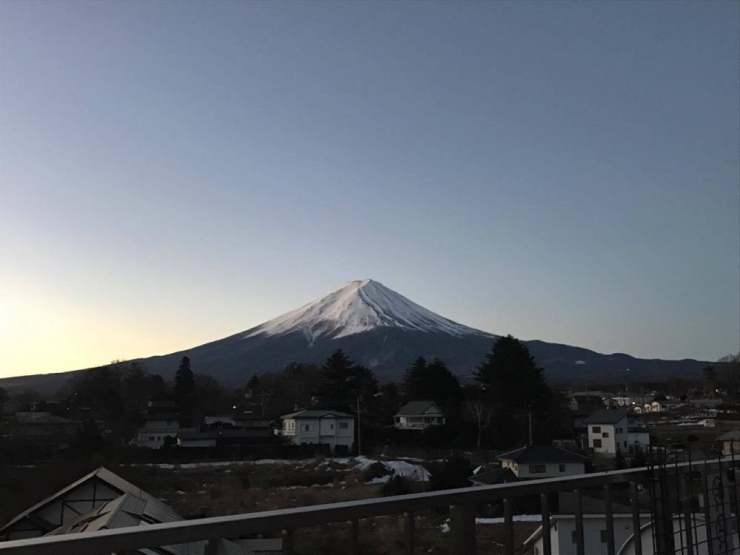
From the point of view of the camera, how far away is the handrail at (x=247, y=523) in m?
1.19

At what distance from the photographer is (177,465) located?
31.0 meters

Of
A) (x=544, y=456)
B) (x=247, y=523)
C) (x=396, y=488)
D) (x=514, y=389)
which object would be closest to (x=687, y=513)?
(x=247, y=523)

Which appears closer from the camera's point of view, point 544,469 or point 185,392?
point 544,469

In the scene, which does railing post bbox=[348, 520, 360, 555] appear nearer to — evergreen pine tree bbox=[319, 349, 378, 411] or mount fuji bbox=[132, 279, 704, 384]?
evergreen pine tree bbox=[319, 349, 378, 411]

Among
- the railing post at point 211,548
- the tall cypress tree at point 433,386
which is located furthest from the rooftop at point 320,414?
the railing post at point 211,548

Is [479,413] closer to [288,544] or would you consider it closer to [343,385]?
[343,385]

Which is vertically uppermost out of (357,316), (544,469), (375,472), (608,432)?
(357,316)

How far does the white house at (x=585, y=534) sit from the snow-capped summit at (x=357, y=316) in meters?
137

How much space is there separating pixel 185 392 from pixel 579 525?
2090 inches

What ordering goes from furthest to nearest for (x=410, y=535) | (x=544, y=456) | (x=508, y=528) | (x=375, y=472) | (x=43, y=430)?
1. (x=43, y=430)
2. (x=375, y=472)
3. (x=544, y=456)
4. (x=508, y=528)
5. (x=410, y=535)

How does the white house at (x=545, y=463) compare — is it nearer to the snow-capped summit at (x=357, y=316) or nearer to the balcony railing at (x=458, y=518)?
the balcony railing at (x=458, y=518)

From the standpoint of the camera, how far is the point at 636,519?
2387 millimetres

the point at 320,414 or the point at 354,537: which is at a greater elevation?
the point at 354,537

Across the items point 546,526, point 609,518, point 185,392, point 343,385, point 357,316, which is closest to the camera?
point 546,526
